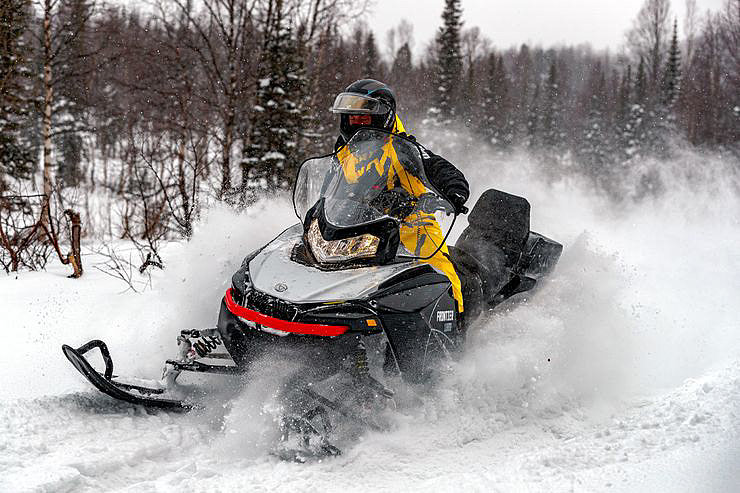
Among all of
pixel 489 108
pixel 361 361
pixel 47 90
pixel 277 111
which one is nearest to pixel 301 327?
pixel 361 361

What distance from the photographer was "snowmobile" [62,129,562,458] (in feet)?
11.1

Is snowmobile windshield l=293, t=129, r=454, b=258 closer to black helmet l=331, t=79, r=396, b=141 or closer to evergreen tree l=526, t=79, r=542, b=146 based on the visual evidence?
black helmet l=331, t=79, r=396, b=141

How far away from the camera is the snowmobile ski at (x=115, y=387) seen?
3.40 m

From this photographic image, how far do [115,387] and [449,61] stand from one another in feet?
118

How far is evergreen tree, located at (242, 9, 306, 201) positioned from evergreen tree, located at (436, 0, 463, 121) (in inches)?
793

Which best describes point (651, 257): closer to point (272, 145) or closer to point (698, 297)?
point (698, 297)

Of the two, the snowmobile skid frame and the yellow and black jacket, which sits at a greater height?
the yellow and black jacket

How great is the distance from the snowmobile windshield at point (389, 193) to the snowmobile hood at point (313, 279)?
29cm

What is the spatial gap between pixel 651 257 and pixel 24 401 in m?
7.58

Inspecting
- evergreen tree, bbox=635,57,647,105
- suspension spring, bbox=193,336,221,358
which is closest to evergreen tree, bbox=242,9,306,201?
suspension spring, bbox=193,336,221,358

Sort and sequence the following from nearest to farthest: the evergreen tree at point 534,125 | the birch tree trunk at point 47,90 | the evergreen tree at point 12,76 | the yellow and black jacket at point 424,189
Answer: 1. the yellow and black jacket at point 424,189
2. the evergreen tree at point 12,76
3. the birch tree trunk at point 47,90
4. the evergreen tree at point 534,125

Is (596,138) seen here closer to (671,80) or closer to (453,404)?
(671,80)

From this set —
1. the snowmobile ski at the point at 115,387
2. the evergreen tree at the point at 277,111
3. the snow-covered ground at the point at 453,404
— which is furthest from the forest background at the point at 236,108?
the snowmobile ski at the point at 115,387

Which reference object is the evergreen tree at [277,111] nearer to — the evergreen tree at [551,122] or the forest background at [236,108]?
the forest background at [236,108]
